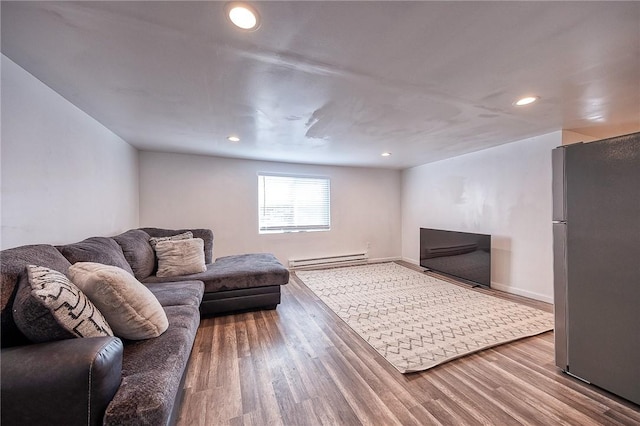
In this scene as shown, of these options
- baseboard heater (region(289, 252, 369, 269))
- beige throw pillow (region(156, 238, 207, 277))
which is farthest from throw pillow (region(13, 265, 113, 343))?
baseboard heater (region(289, 252, 369, 269))

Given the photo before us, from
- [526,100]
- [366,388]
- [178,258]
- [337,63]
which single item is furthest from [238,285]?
[526,100]

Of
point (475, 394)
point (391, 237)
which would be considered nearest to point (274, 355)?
point (475, 394)

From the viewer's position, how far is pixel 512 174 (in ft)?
11.5

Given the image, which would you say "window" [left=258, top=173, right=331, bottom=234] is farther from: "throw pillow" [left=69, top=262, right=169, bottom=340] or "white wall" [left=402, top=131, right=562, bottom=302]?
"throw pillow" [left=69, top=262, right=169, bottom=340]

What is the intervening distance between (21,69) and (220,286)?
2198mm

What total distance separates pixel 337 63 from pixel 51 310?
6.16 feet

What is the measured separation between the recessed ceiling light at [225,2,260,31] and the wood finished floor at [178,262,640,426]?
2127 mm

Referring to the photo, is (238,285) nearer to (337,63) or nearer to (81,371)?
(81,371)

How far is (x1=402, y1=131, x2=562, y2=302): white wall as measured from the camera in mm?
3184

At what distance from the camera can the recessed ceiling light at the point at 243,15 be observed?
44.7 inches

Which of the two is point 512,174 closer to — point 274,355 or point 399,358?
point 399,358

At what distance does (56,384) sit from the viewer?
0.86 metres

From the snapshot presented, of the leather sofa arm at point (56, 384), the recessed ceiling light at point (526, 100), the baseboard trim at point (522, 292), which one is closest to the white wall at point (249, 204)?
the baseboard trim at point (522, 292)

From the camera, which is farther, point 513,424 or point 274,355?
point 274,355
